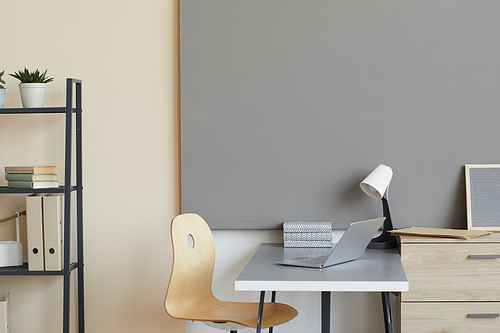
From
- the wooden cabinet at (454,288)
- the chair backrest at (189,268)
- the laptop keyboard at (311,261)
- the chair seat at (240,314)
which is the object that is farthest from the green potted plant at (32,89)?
the wooden cabinet at (454,288)

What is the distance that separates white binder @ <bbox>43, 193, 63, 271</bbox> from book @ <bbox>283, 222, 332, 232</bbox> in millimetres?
1186

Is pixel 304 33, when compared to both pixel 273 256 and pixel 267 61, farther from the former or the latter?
pixel 273 256

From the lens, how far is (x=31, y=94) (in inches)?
97.1

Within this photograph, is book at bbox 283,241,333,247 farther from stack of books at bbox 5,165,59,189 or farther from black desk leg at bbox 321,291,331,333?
stack of books at bbox 5,165,59,189

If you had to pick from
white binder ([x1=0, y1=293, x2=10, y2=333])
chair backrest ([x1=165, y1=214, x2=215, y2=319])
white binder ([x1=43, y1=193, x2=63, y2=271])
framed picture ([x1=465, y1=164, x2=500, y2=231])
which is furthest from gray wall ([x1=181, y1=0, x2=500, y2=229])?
white binder ([x1=0, y1=293, x2=10, y2=333])

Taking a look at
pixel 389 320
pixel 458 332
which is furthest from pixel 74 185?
pixel 458 332

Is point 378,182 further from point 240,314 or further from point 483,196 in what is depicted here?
point 240,314

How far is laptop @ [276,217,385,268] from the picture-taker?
1745 millimetres

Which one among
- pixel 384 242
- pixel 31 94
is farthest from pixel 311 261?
pixel 31 94

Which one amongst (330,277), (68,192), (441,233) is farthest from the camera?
(68,192)

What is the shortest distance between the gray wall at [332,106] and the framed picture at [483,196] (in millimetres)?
45

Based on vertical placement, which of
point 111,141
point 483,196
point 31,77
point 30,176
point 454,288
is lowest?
point 454,288

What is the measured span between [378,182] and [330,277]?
31.0 inches

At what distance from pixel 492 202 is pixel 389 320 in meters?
0.89
